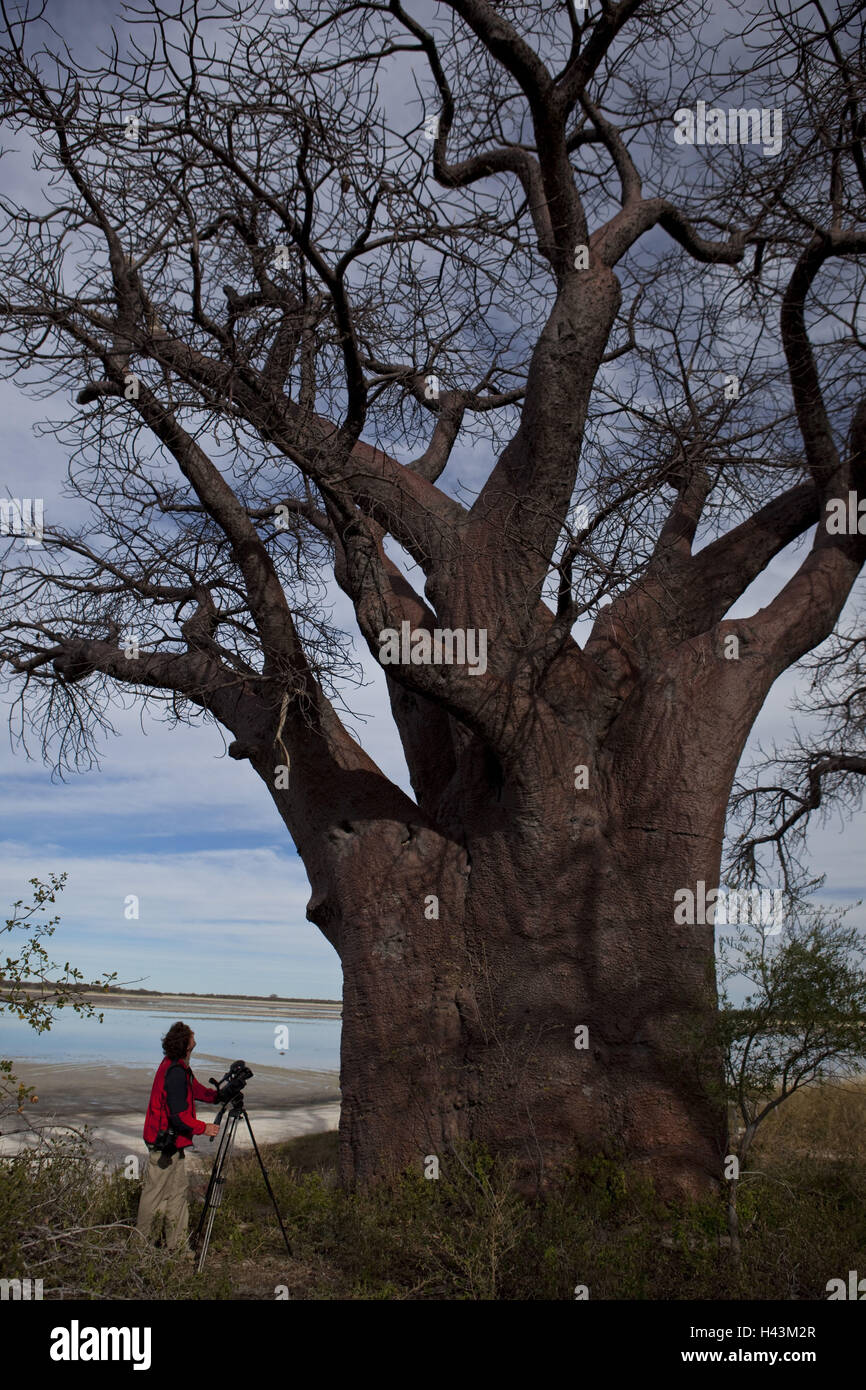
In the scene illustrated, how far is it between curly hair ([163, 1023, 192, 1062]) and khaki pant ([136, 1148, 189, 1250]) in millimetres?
486

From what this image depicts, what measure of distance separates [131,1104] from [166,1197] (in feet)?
24.7

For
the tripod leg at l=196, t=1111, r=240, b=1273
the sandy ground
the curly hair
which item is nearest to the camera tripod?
the tripod leg at l=196, t=1111, r=240, b=1273

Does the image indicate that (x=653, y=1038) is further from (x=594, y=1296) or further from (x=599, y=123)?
(x=599, y=123)

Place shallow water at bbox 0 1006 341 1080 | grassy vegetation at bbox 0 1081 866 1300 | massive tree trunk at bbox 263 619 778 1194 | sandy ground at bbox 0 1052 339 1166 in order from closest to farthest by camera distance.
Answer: grassy vegetation at bbox 0 1081 866 1300 < massive tree trunk at bbox 263 619 778 1194 < sandy ground at bbox 0 1052 339 1166 < shallow water at bbox 0 1006 341 1080

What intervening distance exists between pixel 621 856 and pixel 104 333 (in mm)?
4848

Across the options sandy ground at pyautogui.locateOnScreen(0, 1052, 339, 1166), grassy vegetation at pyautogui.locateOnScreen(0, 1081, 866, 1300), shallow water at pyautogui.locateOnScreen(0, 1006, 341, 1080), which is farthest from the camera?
shallow water at pyautogui.locateOnScreen(0, 1006, 341, 1080)

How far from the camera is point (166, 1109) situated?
550 centimetres

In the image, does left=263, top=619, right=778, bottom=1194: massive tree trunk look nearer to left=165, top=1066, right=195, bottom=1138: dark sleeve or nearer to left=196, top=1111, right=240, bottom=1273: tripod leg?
left=196, top=1111, right=240, bottom=1273: tripod leg

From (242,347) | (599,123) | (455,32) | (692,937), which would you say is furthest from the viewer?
(599,123)

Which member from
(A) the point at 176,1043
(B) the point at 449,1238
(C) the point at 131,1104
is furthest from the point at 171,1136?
(C) the point at 131,1104

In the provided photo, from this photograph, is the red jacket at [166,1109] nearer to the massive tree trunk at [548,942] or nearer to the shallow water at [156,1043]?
the massive tree trunk at [548,942]

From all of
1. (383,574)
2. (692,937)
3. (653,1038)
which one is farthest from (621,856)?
(383,574)

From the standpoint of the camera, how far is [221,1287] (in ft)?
15.9

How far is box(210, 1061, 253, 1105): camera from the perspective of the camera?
5508 millimetres
